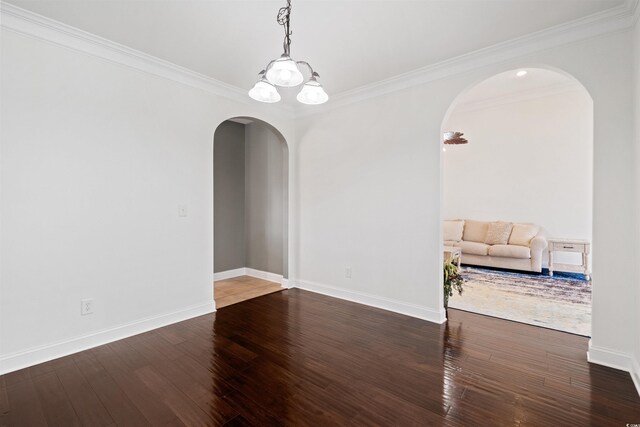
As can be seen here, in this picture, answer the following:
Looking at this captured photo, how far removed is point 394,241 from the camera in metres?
3.62

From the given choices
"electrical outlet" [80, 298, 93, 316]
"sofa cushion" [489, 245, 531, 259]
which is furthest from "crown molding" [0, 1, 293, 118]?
"sofa cushion" [489, 245, 531, 259]

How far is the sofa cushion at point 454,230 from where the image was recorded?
6.20 m

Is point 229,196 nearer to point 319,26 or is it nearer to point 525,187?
point 319,26

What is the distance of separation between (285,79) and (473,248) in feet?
17.1

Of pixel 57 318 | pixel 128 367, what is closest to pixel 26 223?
pixel 57 318

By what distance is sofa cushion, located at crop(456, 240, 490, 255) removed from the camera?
18.5 ft

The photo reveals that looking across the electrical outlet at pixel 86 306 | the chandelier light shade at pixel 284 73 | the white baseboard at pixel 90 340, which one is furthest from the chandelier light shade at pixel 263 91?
the white baseboard at pixel 90 340

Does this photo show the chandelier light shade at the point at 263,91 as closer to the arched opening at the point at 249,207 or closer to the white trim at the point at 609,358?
the arched opening at the point at 249,207

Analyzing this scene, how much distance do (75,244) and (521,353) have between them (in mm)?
3997

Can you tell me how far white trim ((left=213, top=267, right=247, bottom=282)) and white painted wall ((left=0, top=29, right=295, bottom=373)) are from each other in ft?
5.16

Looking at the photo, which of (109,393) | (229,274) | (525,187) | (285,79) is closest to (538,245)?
(525,187)

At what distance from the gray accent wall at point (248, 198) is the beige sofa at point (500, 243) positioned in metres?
3.52

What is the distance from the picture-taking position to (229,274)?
17.3 ft

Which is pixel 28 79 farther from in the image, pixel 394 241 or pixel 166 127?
pixel 394 241
